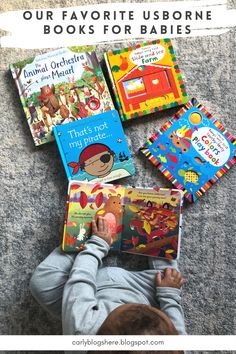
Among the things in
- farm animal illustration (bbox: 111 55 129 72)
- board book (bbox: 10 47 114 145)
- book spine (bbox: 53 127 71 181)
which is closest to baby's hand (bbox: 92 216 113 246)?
book spine (bbox: 53 127 71 181)

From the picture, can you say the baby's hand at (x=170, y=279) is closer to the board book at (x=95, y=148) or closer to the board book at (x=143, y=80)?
the board book at (x=95, y=148)

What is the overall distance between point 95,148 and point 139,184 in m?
0.13

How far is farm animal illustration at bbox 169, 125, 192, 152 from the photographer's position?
37.3 inches

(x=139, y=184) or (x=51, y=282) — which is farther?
(x=139, y=184)

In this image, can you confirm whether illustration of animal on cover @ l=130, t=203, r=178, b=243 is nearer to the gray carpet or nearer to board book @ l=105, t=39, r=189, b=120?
the gray carpet

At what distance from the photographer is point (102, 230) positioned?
2.89 ft

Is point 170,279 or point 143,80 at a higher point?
point 143,80

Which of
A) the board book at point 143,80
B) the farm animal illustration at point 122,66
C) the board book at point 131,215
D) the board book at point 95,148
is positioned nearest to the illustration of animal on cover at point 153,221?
the board book at point 131,215

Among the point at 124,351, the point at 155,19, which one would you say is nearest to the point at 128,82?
the point at 155,19

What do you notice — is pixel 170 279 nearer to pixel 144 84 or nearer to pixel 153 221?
pixel 153 221

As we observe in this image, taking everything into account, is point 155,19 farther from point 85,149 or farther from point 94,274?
point 94,274

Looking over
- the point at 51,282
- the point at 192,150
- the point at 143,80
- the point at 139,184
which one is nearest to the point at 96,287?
the point at 51,282

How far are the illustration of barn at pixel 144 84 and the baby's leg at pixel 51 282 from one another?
0.39 meters

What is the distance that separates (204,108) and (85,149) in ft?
0.98
